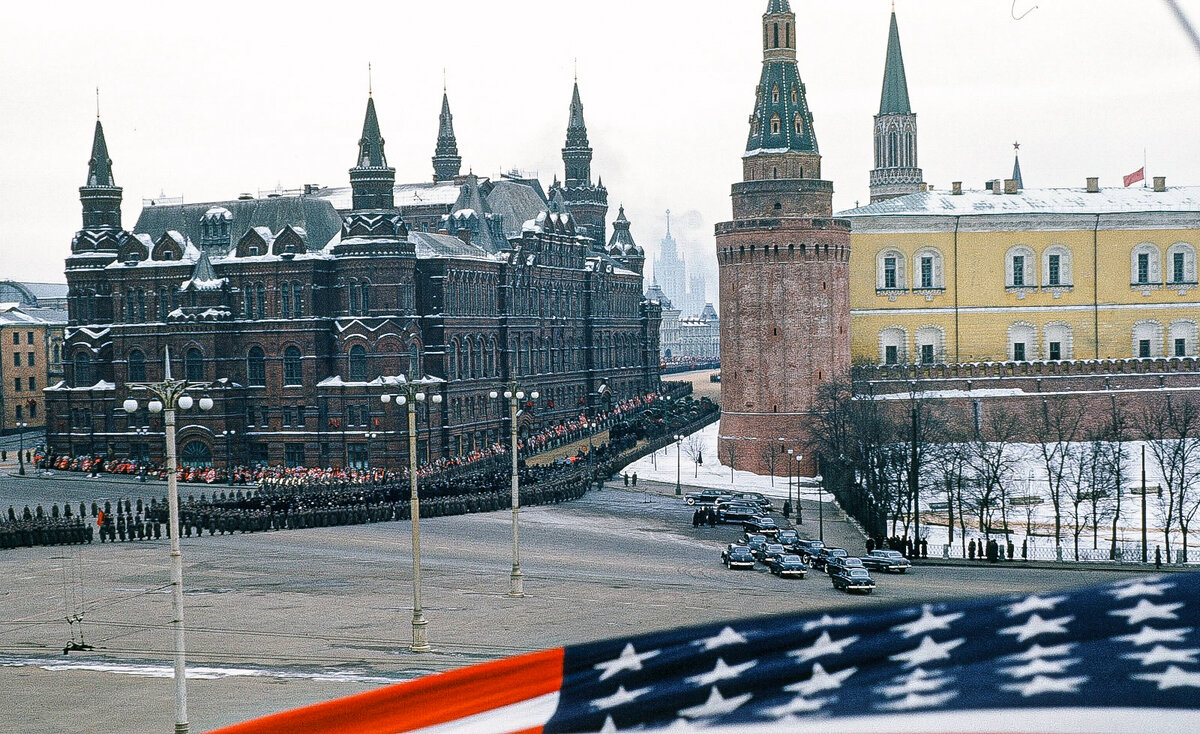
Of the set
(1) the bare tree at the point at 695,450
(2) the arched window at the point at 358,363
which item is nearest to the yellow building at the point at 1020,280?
(1) the bare tree at the point at 695,450

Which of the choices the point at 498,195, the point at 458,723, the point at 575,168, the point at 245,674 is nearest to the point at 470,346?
the point at 498,195

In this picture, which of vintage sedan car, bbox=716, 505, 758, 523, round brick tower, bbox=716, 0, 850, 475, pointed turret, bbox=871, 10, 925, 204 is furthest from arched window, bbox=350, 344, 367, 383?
pointed turret, bbox=871, 10, 925, 204

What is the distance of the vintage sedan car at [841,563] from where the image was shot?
42.8m

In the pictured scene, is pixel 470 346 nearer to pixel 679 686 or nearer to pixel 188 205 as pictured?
pixel 188 205

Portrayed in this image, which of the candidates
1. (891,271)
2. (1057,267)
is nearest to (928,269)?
(891,271)

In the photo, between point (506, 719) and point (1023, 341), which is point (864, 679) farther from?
point (1023, 341)

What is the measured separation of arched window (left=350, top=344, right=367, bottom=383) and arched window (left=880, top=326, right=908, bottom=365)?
1262 inches

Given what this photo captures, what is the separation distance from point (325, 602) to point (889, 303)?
58.2 meters

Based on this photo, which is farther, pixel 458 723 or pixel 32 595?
pixel 32 595

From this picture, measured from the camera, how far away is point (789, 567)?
44812 mm

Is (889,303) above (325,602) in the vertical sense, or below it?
above

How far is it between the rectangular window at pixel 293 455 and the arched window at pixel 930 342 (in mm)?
38139

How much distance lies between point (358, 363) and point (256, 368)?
6.70 meters

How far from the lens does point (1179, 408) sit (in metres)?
85.4
